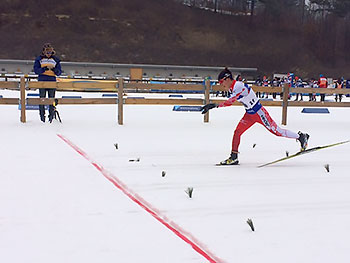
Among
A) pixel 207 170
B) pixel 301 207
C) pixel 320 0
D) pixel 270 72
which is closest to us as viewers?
pixel 301 207

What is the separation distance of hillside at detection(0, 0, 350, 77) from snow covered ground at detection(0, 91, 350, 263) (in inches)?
2514

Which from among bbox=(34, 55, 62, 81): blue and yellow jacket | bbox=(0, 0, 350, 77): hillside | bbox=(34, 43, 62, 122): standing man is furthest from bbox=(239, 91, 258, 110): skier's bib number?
bbox=(0, 0, 350, 77): hillside

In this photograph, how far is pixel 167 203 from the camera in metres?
4.85

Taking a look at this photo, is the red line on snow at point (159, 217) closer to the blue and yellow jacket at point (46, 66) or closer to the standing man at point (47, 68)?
the standing man at point (47, 68)

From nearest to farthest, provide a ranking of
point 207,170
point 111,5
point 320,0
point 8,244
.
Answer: point 8,244
point 207,170
point 111,5
point 320,0

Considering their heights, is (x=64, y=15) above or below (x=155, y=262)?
above

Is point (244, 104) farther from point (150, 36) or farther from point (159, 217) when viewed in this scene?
point (150, 36)

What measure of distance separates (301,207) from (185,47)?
238 feet

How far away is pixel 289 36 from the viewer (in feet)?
283

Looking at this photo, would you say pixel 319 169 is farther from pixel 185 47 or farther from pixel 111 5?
pixel 111 5

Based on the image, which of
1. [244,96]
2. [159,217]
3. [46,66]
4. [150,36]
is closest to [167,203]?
[159,217]

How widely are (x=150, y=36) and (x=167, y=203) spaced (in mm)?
74055

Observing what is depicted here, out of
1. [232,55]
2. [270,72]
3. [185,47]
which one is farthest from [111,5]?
[270,72]

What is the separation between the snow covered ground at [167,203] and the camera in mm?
3588
